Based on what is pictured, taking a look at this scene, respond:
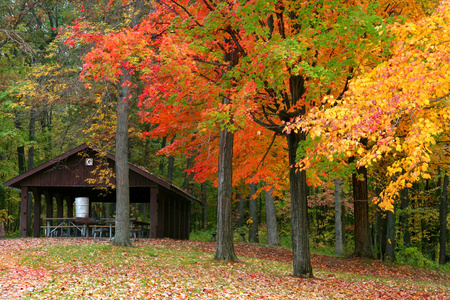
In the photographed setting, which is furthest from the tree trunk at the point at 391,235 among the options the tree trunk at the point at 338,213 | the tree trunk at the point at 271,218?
the tree trunk at the point at 271,218

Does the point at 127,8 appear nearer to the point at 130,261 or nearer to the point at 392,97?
the point at 130,261

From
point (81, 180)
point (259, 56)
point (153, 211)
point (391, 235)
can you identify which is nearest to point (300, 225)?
point (259, 56)

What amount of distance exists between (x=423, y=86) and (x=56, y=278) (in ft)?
25.6

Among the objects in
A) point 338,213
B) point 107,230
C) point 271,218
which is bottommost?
point 107,230

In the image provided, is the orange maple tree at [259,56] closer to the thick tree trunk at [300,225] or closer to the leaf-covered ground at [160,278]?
the thick tree trunk at [300,225]

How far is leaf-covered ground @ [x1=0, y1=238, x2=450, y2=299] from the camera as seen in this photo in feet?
27.1

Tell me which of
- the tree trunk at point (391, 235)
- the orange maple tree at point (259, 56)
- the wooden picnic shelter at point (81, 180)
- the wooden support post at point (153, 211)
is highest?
the orange maple tree at point (259, 56)

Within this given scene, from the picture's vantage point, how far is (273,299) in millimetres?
8609

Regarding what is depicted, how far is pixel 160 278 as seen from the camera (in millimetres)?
9734

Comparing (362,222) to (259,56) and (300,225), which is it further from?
(259,56)

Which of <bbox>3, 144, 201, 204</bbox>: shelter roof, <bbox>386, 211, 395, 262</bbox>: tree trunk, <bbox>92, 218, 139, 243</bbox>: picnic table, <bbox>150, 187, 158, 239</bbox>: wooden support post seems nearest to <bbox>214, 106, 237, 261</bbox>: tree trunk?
<bbox>92, 218, 139, 243</bbox>: picnic table

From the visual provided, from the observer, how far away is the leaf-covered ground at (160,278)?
8.27m

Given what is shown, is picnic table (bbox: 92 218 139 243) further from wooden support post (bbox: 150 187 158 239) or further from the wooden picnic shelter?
the wooden picnic shelter

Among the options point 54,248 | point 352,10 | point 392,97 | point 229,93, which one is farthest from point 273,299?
point 54,248
